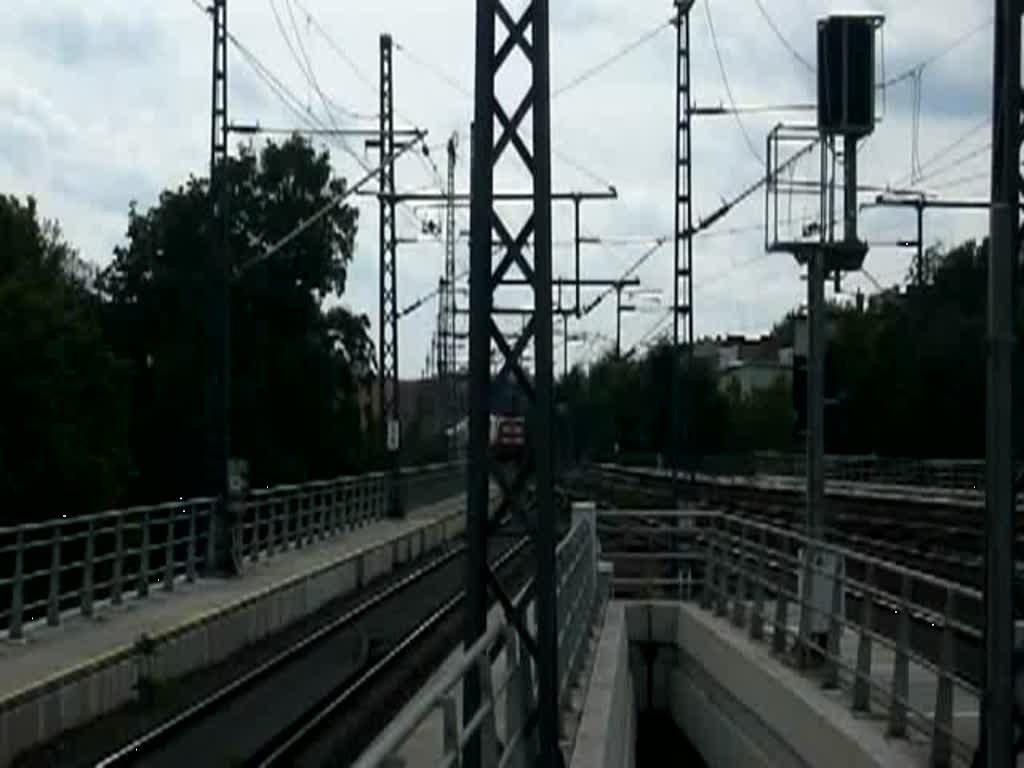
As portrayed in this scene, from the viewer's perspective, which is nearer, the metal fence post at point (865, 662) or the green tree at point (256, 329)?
the metal fence post at point (865, 662)

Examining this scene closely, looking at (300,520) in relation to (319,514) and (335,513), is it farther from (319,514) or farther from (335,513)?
(335,513)

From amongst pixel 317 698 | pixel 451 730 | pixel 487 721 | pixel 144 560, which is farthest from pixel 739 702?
pixel 451 730

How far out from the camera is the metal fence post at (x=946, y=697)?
1334 centimetres

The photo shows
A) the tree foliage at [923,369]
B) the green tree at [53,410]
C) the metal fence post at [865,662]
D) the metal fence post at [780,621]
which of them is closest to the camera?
the metal fence post at [865,662]

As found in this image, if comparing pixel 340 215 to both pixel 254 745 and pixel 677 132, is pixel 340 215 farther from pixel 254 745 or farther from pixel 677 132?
pixel 254 745

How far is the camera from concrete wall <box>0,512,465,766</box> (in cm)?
1994

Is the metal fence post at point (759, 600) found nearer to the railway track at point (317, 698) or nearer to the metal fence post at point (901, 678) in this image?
the railway track at point (317, 698)

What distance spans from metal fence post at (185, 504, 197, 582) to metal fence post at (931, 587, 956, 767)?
71.5 feet

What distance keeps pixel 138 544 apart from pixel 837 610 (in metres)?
16.2

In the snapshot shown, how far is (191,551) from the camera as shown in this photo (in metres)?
34.4

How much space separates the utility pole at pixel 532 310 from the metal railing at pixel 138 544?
36.0 ft

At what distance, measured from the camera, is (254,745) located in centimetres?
2166

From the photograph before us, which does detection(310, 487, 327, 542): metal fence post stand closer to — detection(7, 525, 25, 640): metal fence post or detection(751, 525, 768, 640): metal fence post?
detection(7, 525, 25, 640): metal fence post

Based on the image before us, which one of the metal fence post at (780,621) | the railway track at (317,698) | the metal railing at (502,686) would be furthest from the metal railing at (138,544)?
the metal fence post at (780,621)
